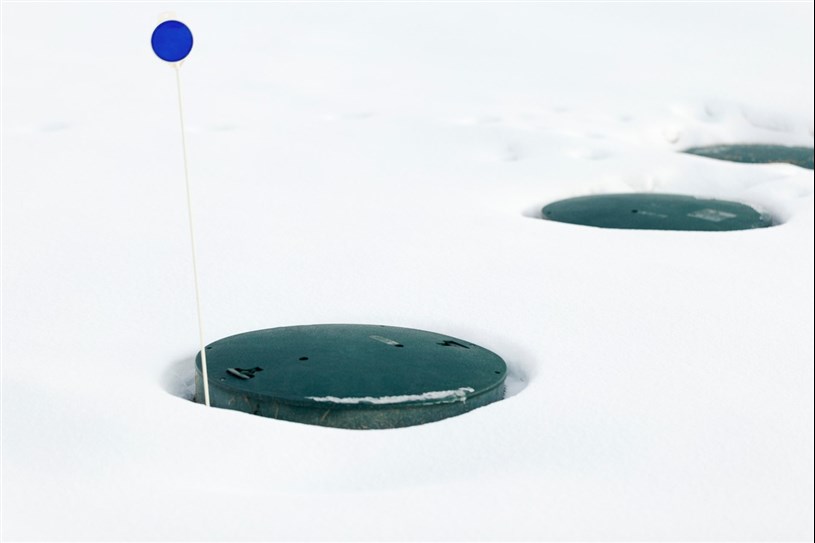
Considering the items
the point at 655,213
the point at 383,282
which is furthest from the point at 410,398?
the point at 655,213

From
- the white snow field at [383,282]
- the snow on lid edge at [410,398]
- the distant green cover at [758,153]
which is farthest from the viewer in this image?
the distant green cover at [758,153]

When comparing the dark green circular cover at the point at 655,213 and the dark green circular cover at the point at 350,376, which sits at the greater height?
the dark green circular cover at the point at 655,213

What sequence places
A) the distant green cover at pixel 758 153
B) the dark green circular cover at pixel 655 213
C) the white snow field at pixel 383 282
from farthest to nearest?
the distant green cover at pixel 758 153 < the dark green circular cover at pixel 655 213 < the white snow field at pixel 383 282

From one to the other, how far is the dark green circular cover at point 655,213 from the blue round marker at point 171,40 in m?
2.45

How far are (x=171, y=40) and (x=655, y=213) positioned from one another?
289cm

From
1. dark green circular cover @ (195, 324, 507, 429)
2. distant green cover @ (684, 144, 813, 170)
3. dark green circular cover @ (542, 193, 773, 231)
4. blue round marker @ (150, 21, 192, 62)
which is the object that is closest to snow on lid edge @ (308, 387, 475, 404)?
dark green circular cover @ (195, 324, 507, 429)

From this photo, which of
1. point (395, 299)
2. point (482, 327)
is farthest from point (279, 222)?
point (482, 327)

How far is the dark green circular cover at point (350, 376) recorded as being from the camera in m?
2.85

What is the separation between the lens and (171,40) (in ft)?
9.45

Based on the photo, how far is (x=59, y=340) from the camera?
3.38 metres

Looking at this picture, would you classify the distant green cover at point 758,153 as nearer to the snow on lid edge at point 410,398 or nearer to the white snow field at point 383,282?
the white snow field at point 383,282

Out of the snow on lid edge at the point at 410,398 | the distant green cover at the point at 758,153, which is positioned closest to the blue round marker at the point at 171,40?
the snow on lid edge at the point at 410,398

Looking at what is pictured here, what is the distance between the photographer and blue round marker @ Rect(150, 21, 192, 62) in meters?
2.87

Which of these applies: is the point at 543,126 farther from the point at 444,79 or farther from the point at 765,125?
the point at 765,125
